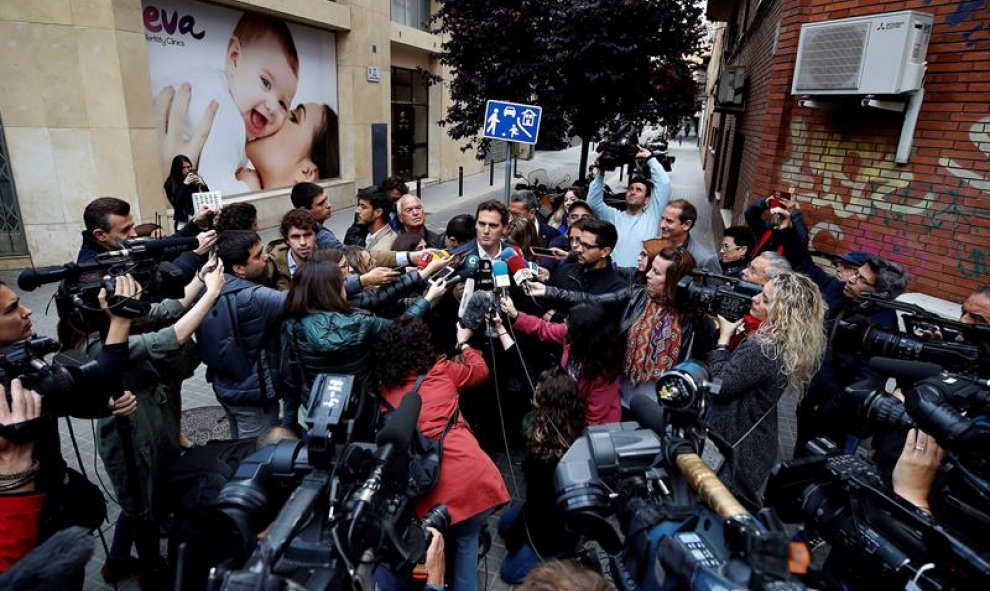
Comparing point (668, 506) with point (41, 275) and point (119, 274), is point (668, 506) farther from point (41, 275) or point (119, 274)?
point (41, 275)

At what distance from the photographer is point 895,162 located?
17.0ft

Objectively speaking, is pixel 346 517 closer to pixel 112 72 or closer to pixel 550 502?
pixel 550 502

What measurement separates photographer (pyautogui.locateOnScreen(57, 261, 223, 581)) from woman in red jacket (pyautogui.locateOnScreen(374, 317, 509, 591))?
39.9 inches

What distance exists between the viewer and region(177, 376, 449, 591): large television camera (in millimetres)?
1268

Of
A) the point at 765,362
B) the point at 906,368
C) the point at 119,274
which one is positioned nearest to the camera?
the point at 906,368

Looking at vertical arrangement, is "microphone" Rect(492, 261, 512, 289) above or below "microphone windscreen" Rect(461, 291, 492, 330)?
above

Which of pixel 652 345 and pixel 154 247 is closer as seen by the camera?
pixel 154 247

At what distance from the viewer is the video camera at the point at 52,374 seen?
1.87 metres

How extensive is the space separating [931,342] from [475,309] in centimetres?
221

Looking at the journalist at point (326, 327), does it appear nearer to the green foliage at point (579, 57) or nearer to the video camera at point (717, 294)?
the video camera at point (717, 294)

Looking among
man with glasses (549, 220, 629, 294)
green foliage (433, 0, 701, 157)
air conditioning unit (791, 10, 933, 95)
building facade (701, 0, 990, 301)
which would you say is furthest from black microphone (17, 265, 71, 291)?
green foliage (433, 0, 701, 157)

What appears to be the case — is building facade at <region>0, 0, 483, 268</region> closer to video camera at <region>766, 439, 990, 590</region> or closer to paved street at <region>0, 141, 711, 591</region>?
paved street at <region>0, 141, 711, 591</region>

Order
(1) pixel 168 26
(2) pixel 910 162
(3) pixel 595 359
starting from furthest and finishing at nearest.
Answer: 1. (1) pixel 168 26
2. (2) pixel 910 162
3. (3) pixel 595 359

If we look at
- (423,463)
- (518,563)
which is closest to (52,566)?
(423,463)
